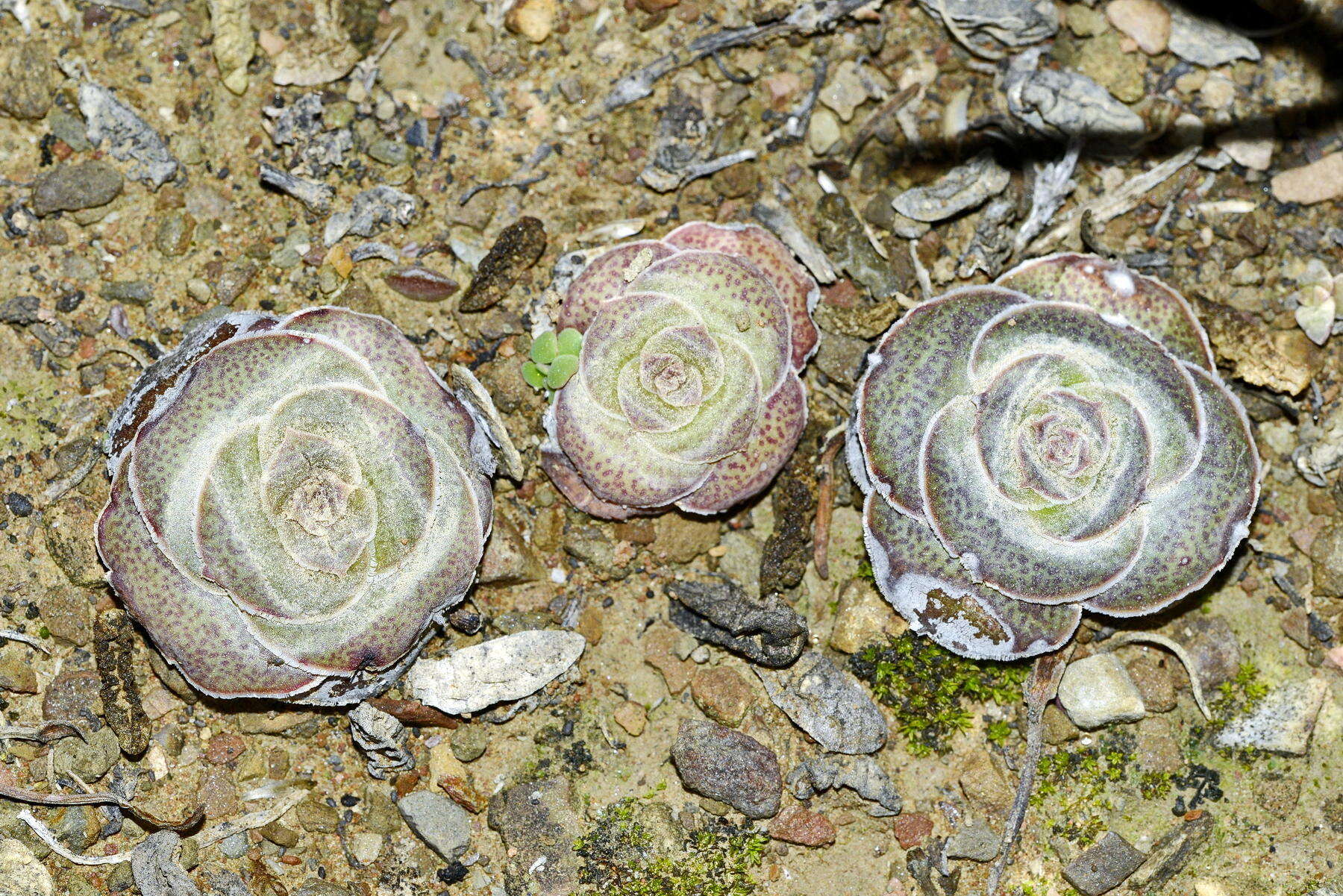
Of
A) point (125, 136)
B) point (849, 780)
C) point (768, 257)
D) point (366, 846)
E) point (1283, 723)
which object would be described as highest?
point (125, 136)

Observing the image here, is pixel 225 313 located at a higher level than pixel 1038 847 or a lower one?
higher

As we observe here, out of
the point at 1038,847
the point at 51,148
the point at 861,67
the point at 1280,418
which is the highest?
the point at 51,148

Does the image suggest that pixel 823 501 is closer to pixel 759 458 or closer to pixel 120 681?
pixel 759 458

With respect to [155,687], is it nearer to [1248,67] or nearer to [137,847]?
[137,847]

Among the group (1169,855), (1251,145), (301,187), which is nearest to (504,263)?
(301,187)

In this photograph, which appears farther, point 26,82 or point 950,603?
point 26,82

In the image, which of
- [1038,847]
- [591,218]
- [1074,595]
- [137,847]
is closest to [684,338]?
[591,218]
